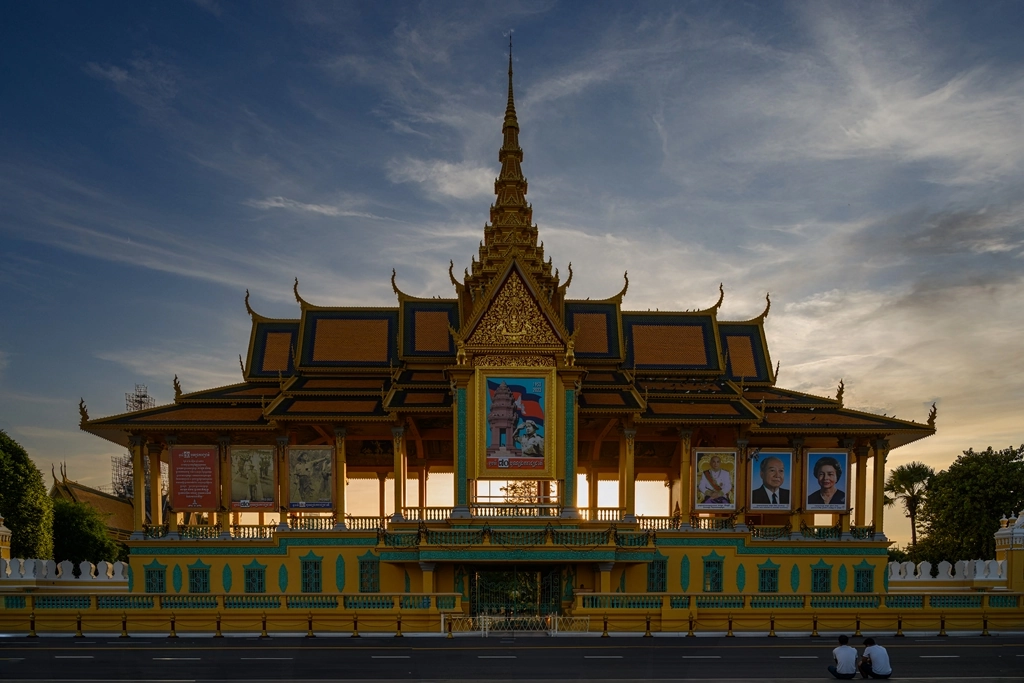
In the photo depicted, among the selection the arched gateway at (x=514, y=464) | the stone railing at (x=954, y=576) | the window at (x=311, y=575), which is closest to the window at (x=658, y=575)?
the arched gateway at (x=514, y=464)

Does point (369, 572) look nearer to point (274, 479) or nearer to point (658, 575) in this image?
point (274, 479)

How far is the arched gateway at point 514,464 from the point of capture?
37812mm

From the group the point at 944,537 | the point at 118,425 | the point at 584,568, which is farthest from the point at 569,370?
the point at 944,537

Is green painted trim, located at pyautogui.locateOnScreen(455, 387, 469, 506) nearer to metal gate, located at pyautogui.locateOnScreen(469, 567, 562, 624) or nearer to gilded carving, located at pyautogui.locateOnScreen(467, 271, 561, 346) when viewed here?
gilded carving, located at pyautogui.locateOnScreen(467, 271, 561, 346)

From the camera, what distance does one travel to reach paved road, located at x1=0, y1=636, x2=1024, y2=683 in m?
23.5

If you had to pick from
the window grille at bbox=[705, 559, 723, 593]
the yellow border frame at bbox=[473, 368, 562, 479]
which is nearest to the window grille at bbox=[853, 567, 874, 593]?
the window grille at bbox=[705, 559, 723, 593]

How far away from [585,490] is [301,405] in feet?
56.5

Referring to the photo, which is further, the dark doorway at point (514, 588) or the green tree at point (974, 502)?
the green tree at point (974, 502)

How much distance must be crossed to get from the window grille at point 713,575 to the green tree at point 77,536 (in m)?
45.2

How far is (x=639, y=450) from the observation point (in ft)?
162

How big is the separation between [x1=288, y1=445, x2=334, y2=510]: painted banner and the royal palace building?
0.09 meters

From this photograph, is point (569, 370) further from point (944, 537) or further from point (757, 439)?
point (944, 537)

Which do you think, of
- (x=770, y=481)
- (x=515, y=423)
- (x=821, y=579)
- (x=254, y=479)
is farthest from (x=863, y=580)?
(x=254, y=479)

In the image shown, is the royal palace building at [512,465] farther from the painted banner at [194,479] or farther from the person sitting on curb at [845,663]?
the person sitting on curb at [845,663]
